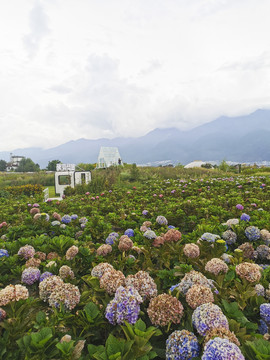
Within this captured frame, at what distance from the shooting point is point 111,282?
1337 mm

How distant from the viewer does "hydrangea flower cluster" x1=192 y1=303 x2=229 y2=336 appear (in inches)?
39.9

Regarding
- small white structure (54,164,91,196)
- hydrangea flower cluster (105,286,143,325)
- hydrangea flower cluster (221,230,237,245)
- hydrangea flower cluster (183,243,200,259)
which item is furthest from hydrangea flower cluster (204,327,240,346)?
small white structure (54,164,91,196)

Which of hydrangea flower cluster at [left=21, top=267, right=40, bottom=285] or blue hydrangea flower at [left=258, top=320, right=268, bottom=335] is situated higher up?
hydrangea flower cluster at [left=21, top=267, right=40, bottom=285]

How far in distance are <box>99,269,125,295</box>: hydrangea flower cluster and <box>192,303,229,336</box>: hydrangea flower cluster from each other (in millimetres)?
460

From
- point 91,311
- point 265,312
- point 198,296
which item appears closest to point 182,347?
point 198,296

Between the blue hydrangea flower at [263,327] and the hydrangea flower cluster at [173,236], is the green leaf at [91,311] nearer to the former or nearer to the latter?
the blue hydrangea flower at [263,327]

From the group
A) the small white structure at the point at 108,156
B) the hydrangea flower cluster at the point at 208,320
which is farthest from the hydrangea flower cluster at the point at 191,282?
the small white structure at the point at 108,156

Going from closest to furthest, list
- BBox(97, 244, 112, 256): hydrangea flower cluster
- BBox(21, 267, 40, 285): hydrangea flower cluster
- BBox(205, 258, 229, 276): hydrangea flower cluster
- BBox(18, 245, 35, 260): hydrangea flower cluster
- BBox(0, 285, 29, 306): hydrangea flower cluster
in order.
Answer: BBox(0, 285, 29, 306): hydrangea flower cluster < BBox(205, 258, 229, 276): hydrangea flower cluster < BBox(21, 267, 40, 285): hydrangea flower cluster < BBox(97, 244, 112, 256): hydrangea flower cluster < BBox(18, 245, 35, 260): hydrangea flower cluster

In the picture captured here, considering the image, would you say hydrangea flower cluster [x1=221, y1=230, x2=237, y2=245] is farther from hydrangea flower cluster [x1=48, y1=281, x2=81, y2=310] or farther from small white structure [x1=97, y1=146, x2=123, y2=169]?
small white structure [x1=97, y1=146, x2=123, y2=169]

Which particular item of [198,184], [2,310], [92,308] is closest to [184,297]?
[92,308]

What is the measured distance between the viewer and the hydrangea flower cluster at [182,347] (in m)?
0.98

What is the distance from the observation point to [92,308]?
48.4 inches

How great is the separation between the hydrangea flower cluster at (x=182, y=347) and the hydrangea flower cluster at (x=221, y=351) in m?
0.14

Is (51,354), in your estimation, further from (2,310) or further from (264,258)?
(264,258)
